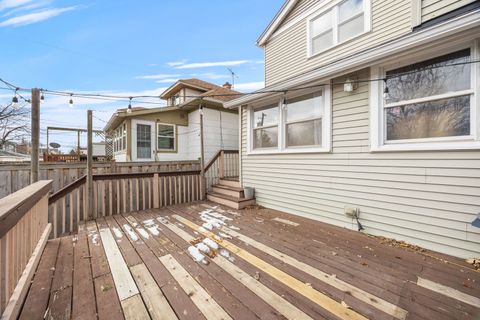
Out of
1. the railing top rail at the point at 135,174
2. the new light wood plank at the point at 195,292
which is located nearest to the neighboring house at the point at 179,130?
the railing top rail at the point at 135,174

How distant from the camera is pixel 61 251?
2.75 m

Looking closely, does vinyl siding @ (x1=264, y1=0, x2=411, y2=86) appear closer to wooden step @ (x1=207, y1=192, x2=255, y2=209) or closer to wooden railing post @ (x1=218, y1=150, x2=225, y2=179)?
wooden railing post @ (x1=218, y1=150, x2=225, y2=179)

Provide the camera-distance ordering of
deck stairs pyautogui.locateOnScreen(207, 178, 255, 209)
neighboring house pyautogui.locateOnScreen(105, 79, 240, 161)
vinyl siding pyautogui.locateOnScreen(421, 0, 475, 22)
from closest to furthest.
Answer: vinyl siding pyautogui.locateOnScreen(421, 0, 475, 22) < deck stairs pyautogui.locateOnScreen(207, 178, 255, 209) < neighboring house pyautogui.locateOnScreen(105, 79, 240, 161)

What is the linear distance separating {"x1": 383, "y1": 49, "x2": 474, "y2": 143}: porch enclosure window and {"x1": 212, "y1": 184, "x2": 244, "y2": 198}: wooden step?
3343 millimetres

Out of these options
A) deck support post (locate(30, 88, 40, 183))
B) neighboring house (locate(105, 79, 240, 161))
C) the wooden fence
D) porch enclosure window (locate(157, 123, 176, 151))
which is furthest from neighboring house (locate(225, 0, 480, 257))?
porch enclosure window (locate(157, 123, 176, 151))

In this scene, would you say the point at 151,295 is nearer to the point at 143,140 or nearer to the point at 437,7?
the point at 437,7

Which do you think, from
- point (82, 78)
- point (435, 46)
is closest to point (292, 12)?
point (435, 46)

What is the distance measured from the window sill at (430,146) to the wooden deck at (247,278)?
1.33 metres

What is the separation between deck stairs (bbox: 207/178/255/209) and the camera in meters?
5.10

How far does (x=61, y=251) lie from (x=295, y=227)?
135 inches

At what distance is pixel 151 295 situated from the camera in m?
1.86

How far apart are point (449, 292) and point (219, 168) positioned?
5525mm

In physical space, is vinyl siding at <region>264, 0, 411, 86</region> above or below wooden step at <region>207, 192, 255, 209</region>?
above

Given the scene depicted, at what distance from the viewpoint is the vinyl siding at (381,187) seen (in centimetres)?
254
